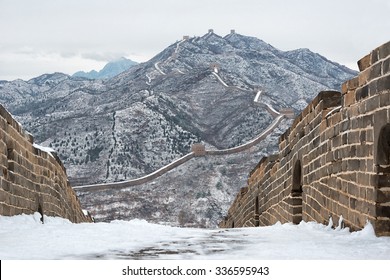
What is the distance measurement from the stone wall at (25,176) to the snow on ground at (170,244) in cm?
80

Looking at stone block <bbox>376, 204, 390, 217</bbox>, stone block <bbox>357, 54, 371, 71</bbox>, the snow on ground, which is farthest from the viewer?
stone block <bbox>357, 54, 371, 71</bbox>

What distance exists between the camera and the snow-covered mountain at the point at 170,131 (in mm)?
49594

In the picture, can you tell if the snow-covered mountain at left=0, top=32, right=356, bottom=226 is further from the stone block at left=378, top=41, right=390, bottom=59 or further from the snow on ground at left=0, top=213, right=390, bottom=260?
the stone block at left=378, top=41, right=390, bottom=59

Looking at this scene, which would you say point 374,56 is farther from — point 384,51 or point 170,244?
point 170,244

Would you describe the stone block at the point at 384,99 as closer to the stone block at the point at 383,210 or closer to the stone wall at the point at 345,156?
the stone wall at the point at 345,156

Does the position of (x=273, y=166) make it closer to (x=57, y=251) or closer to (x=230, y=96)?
(x=57, y=251)

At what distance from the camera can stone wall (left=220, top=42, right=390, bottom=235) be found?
20.6 ft

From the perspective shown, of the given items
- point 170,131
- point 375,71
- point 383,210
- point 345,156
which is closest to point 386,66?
point 375,71

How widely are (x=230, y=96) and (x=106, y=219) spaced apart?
167 feet

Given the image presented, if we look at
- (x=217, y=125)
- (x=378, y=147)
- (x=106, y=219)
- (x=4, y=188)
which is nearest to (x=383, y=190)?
(x=378, y=147)

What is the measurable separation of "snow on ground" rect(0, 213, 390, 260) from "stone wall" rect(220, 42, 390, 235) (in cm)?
38

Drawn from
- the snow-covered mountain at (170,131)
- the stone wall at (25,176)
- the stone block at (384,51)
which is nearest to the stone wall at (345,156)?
the stone block at (384,51)

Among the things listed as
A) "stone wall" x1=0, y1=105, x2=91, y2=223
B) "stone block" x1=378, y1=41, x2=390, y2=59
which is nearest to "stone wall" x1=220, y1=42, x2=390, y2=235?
"stone block" x1=378, y1=41, x2=390, y2=59

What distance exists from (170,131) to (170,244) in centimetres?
6649
